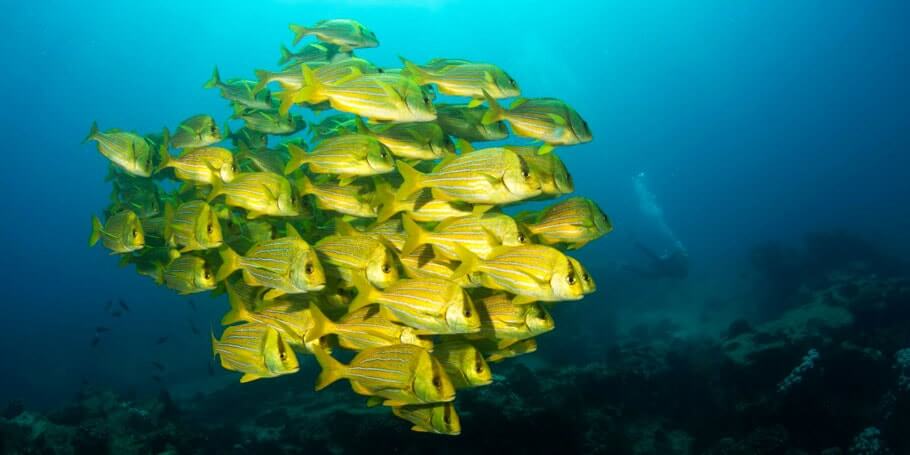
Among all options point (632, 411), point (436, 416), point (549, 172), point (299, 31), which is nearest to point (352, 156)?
point (549, 172)

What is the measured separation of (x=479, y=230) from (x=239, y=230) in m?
2.98

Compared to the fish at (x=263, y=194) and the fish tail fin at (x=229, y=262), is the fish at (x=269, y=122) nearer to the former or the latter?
the fish at (x=263, y=194)

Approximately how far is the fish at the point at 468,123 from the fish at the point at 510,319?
1.81m

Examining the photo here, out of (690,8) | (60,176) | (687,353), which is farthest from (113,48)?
(690,8)

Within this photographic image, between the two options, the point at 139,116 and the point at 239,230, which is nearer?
the point at 239,230

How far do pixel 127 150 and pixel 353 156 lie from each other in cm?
299

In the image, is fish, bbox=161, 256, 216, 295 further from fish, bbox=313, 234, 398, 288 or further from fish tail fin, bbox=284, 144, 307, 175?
fish, bbox=313, 234, 398, 288

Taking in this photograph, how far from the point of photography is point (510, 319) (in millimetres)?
3783

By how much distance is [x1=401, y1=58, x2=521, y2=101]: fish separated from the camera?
4746 millimetres

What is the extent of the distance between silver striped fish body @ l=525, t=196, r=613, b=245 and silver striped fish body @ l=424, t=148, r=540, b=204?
1.77 feet

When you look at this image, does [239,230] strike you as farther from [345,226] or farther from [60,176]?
[60,176]

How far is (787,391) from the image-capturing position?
39.7 ft

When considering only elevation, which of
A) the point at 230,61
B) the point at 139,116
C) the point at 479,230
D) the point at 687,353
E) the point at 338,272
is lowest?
the point at 338,272

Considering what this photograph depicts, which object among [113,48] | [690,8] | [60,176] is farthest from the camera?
[690,8]
